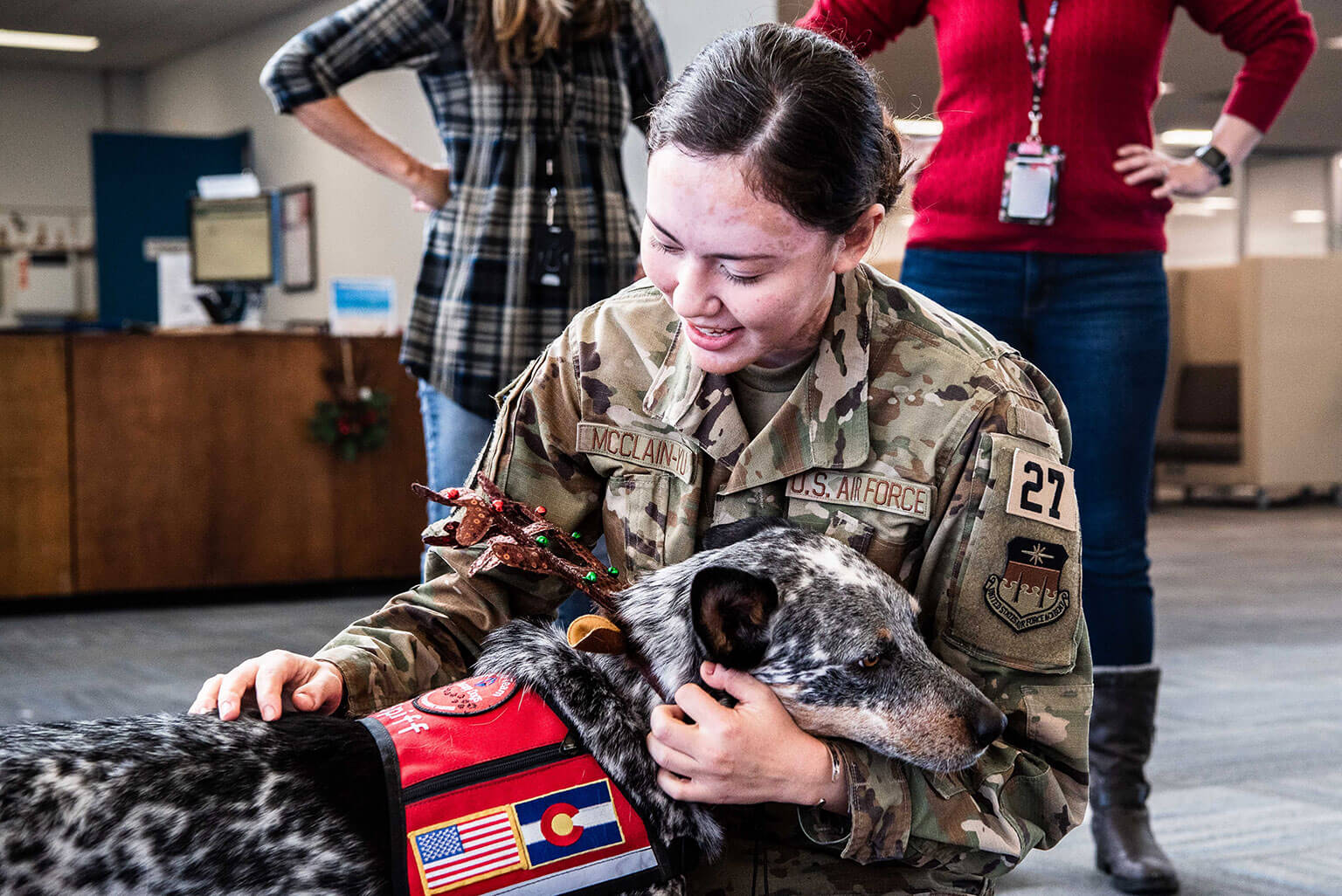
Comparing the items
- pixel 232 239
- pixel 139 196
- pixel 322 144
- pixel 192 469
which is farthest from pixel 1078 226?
pixel 139 196

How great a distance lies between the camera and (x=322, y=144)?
10.3 meters

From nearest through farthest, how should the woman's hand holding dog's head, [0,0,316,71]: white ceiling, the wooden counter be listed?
the woman's hand holding dog's head → the wooden counter → [0,0,316,71]: white ceiling

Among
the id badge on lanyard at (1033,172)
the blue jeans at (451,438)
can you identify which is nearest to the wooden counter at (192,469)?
the blue jeans at (451,438)

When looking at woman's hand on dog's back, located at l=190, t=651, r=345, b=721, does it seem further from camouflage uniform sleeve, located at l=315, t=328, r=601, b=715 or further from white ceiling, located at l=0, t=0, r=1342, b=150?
white ceiling, located at l=0, t=0, r=1342, b=150

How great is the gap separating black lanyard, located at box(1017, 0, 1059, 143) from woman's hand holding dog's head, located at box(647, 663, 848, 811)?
51.8 inches

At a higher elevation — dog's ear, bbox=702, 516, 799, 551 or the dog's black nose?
dog's ear, bbox=702, 516, 799, 551

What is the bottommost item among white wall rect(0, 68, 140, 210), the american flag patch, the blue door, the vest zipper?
the american flag patch

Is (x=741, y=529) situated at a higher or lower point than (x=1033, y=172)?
lower

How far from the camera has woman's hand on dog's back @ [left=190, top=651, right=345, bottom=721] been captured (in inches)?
49.4

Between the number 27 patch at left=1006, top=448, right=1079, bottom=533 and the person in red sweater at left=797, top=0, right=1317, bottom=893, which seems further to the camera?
the person in red sweater at left=797, top=0, right=1317, bottom=893

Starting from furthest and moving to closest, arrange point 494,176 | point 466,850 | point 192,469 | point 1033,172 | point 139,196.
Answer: point 139,196 → point 192,469 → point 494,176 → point 1033,172 → point 466,850

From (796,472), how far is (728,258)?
28cm

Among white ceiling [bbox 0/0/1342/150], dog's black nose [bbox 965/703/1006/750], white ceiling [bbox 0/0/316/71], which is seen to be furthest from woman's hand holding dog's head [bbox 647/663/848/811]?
white ceiling [bbox 0/0/316/71]

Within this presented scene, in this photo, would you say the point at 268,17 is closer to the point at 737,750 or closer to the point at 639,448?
the point at 639,448
